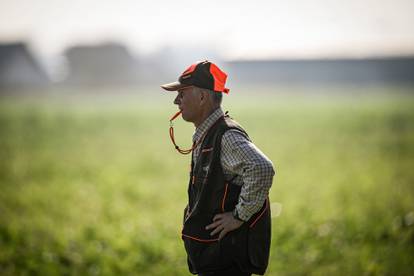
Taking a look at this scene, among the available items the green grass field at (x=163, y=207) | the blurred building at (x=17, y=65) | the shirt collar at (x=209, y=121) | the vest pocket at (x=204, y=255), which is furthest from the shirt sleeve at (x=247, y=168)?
the blurred building at (x=17, y=65)

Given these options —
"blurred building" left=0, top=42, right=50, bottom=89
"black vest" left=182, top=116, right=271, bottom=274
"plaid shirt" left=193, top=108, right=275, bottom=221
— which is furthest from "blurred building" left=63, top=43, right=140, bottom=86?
"plaid shirt" left=193, top=108, right=275, bottom=221

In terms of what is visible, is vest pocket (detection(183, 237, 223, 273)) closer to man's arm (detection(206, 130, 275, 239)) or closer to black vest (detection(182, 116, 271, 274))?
black vest (detection(182, 116, 271, 274))

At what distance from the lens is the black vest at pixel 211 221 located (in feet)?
9.12

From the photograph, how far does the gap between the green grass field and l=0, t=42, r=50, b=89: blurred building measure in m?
77.8

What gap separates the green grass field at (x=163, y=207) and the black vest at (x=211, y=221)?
3124 millimetres

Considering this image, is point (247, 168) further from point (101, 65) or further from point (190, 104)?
point (101, 65)

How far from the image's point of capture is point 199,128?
2.95m

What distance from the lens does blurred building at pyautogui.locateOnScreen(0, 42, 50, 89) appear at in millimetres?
87750

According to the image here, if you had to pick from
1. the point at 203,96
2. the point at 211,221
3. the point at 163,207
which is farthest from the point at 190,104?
the point at 163,207

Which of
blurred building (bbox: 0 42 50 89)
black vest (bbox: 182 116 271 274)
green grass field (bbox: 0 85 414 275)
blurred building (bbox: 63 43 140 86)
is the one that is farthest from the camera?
blurred building (bbox: 63 43 140 86)

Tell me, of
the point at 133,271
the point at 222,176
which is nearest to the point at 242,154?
the point at 222,176

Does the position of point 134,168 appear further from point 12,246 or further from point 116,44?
point 116,44

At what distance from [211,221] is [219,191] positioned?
0.76 feet

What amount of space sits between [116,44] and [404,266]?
94.0 metres
